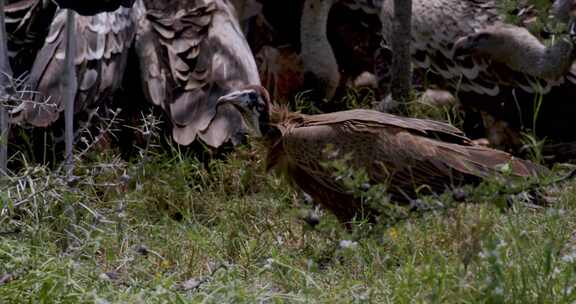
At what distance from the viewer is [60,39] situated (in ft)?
23.3

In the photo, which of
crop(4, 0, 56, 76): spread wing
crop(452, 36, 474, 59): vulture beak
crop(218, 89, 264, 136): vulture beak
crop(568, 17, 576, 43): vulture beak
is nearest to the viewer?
crop(568, 17, 576, 43): vulture beak

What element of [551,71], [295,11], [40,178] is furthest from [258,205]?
[295,11]

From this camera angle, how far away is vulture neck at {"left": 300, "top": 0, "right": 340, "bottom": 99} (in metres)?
8.19

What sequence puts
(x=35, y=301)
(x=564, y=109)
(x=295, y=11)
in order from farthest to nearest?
(x=295, y=11) < (x=564, y=109) < (x=35, y=301)

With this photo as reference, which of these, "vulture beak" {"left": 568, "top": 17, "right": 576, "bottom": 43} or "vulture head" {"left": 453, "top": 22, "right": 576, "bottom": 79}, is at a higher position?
"vulture beak" {"left": 568, "top": 17, "right": 576, "bottom": 43}

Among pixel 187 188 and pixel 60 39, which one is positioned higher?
pixel 60 39

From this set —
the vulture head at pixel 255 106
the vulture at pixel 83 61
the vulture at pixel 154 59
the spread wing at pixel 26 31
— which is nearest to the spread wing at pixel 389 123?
the vulture head at pixel 255 106

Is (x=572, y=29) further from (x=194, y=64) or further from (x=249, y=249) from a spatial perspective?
(x=194, y=64)

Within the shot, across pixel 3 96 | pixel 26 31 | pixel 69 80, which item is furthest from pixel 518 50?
pixel 3 96

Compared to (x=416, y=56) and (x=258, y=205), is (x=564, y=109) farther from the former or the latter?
(x=258, y=205)

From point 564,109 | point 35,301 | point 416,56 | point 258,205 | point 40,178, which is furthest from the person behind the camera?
point 416,56

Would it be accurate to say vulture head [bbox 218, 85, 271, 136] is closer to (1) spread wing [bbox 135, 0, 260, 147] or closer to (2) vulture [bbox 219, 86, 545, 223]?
(2) vulture [bbox 219, 86, 545, 223]

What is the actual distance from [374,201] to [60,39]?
341cm

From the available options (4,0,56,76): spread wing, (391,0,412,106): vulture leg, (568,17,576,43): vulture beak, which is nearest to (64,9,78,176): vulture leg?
(4,0,56,76): spread wing
